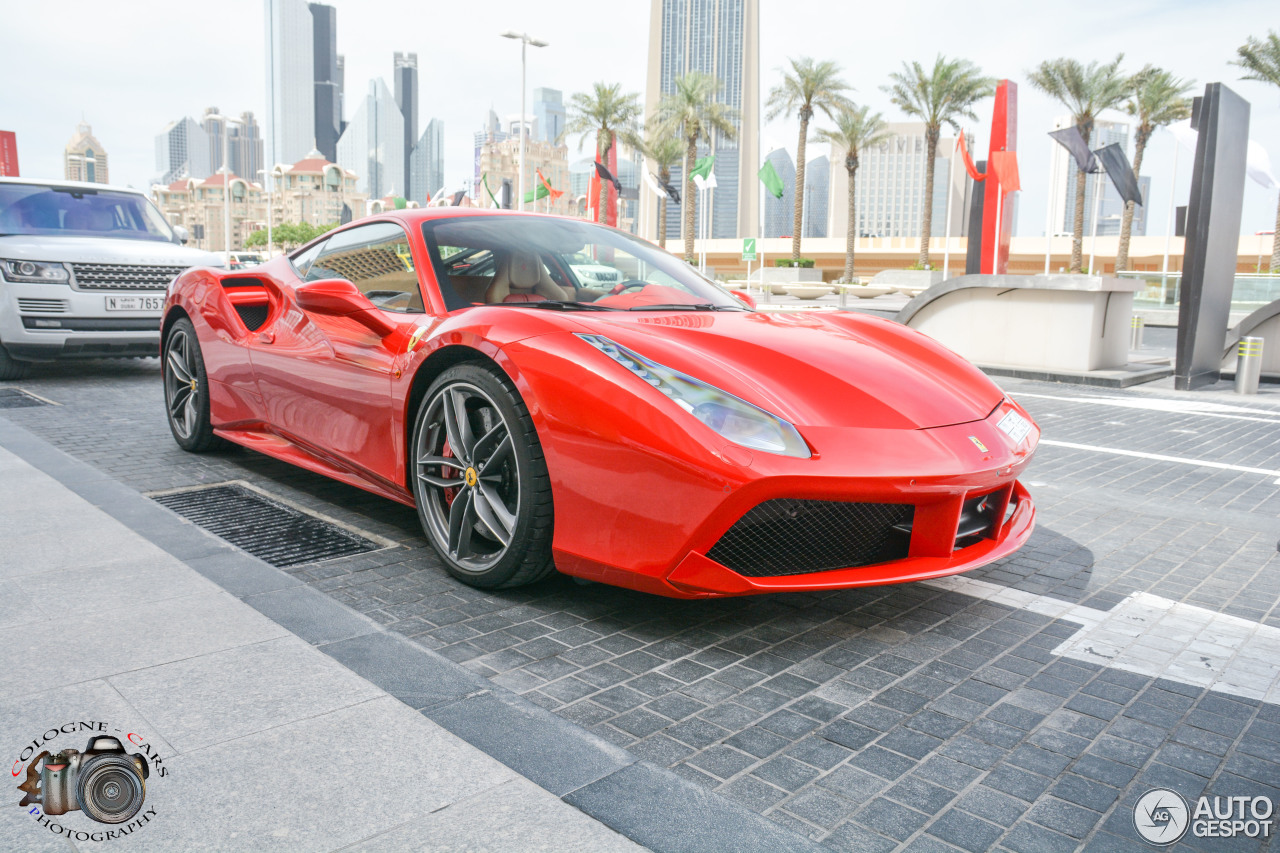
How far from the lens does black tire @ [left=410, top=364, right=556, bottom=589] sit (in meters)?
2.79

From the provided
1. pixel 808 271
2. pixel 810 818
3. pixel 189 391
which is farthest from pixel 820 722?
pixel 808 271

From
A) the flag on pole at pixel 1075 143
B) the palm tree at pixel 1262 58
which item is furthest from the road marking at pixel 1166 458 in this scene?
the palm tree at pixel 1262 58

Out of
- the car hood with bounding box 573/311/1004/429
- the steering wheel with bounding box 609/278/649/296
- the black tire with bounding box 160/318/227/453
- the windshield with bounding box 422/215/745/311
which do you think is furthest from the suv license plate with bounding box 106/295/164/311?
the car hood with bounding box 573/311/1004/429

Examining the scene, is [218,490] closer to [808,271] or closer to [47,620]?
[47,620]

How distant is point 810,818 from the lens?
1.80m

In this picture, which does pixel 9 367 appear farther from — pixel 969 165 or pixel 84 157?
pixel 84 157

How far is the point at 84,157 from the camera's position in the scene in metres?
168

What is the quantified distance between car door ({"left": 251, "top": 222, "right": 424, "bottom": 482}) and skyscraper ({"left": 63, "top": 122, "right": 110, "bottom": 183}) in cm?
18507

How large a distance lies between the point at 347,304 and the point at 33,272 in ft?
18.9

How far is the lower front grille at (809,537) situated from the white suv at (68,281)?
701cm

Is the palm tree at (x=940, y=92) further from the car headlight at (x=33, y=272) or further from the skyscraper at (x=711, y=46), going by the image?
the skyscraper at (x=711, y=46)

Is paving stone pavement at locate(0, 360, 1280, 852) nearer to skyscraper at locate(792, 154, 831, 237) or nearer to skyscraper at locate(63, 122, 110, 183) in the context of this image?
skyscraper at locate(792, 154, 831, 237)

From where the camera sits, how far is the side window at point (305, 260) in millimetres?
4320

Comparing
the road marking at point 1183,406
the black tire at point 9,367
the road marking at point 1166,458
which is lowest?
the road marking at point 1183,406
